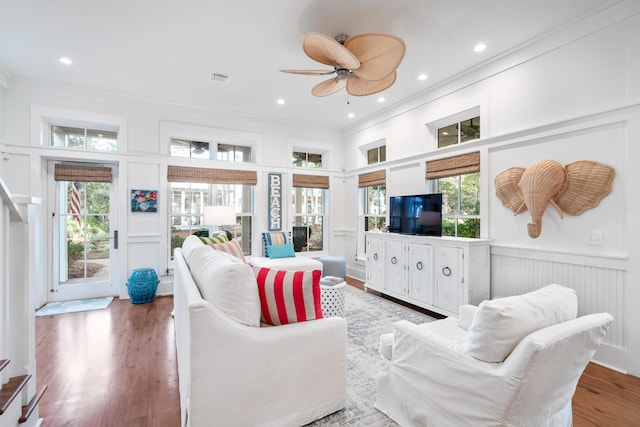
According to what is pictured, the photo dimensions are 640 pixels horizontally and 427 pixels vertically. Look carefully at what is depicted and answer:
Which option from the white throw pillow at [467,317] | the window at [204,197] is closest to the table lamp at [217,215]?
the window at [204,197]

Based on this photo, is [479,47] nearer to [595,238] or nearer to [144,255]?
[595,238]

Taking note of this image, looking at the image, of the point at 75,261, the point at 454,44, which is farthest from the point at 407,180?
the point at 75,261

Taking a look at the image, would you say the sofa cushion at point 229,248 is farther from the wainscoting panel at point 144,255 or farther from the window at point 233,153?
the window at point 233,153

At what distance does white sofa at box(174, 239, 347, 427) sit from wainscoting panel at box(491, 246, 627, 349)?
2.37 metres

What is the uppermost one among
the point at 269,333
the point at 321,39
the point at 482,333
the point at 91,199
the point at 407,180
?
the point at 321,39

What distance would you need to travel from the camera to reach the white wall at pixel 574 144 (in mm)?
2398

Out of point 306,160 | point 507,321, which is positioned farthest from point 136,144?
point 507,321

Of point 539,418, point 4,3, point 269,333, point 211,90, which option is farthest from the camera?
point 211,90

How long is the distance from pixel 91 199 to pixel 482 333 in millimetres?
5321

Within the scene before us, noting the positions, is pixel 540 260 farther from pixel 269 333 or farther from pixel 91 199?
pixel 91 199

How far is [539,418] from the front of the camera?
53.5 inches

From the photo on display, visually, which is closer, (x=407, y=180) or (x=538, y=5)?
(x=538, y=5)

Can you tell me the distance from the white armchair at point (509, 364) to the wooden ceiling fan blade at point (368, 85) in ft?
7.45

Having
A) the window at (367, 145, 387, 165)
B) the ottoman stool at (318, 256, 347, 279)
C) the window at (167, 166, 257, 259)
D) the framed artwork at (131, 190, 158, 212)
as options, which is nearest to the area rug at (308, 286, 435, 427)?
the ottoman stool at (318, 256, 347, 279)
